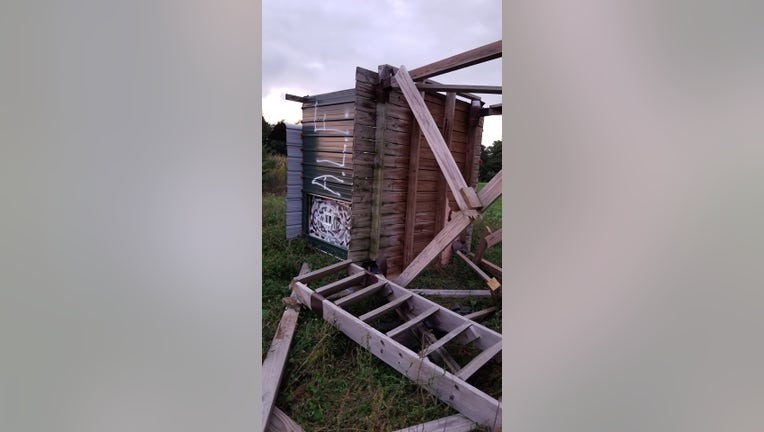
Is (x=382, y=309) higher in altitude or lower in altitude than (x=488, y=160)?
lower

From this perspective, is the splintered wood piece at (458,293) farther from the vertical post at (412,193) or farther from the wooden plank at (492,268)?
the vertical post at (412,193)

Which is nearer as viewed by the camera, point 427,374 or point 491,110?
point 427,374

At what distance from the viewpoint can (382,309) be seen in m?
2.51

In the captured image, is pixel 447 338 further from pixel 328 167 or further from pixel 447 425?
pixel 328 167

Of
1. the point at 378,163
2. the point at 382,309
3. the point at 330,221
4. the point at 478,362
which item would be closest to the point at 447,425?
the point at 478,362

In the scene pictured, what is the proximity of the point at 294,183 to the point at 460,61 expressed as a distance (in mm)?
2676
